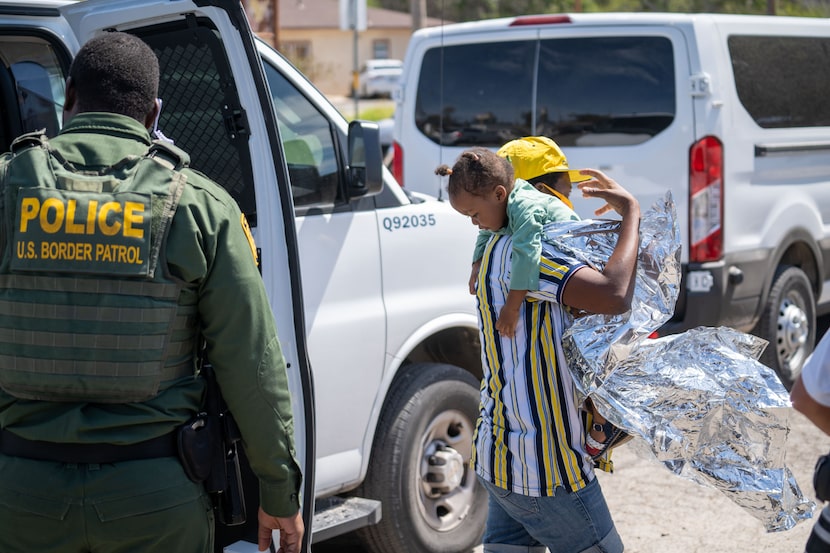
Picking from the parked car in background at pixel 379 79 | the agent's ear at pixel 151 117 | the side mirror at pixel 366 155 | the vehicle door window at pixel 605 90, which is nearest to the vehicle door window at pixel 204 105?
the side mirror at pixel 366 155

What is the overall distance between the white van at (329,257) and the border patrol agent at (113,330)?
721 mm

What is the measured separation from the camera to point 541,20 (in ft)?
21.2

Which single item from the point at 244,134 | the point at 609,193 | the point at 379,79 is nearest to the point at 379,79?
the point at 379,79

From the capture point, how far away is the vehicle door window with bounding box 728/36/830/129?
6.36 m

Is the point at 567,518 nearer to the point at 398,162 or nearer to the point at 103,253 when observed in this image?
the point at 103,253

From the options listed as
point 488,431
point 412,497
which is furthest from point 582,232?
point 412,497

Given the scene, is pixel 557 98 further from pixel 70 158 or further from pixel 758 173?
pixel 70 158

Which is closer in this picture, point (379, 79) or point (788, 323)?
point (788, 323)

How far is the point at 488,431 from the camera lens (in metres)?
2.98

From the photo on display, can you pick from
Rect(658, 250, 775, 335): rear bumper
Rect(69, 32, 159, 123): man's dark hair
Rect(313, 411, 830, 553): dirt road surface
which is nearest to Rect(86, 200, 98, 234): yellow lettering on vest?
Rect(69, 32, 159, 123): man's dark hair

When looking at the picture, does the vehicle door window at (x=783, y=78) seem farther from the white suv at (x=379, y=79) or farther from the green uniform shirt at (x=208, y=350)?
the white suv at (x=379, y=79)

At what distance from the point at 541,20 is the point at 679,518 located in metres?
3.12

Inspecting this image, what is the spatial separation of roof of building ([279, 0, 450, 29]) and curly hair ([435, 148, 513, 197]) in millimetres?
51654

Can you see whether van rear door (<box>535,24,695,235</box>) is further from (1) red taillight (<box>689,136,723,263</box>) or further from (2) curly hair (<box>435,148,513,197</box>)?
(2) curly hair (<box>435,148,513,197</box>)
